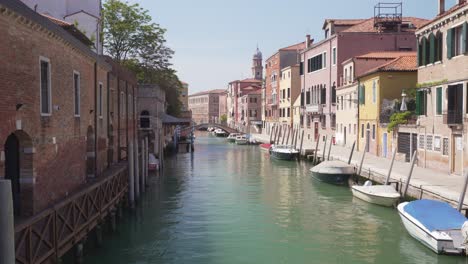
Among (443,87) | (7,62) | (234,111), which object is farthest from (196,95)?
(7,62)

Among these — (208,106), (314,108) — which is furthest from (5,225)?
(208,106)

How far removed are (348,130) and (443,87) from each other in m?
14.1

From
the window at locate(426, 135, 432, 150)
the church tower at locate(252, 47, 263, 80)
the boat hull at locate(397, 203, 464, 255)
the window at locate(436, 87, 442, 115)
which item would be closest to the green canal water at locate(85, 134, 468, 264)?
the boat hull at locate(397, 203, 464, 255)

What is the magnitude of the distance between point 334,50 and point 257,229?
966 inches

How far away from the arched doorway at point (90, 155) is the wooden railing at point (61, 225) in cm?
101

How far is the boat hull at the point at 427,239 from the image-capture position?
10.9 meters

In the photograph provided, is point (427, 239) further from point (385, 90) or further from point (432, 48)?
point (385, 90)

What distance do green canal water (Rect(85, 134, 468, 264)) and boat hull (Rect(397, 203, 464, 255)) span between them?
0.15m

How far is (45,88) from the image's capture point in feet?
33.0

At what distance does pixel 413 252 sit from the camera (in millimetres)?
11664

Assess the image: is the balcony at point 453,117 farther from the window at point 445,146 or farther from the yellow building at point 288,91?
the yellow building at point 288,91

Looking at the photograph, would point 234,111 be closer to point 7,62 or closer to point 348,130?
point 348,130

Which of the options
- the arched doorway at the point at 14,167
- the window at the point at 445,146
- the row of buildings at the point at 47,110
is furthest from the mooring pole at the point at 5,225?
the window at the point at 445,146

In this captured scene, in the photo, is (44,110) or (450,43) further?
(450,43)
